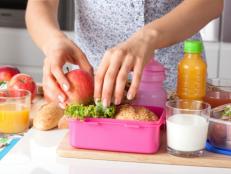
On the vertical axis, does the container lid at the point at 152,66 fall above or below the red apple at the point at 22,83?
above

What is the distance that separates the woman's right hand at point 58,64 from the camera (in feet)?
3.95

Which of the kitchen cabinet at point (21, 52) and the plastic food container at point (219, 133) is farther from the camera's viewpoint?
the kitchen cabinet at point (21, 52)

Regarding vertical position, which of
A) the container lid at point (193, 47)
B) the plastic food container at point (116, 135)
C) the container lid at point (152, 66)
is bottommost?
the plastic food container at point (116, 135)

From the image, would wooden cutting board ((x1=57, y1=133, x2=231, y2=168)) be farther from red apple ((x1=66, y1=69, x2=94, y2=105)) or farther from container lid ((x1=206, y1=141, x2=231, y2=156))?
red apple ((x1=66, y1=69, x2=94, y2=105))

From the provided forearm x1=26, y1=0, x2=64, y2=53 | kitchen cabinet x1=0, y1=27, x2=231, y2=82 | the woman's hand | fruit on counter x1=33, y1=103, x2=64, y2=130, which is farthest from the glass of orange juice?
kitchen cabinet x1=0, y1=27, x2=231, y2=82

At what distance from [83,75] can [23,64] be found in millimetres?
1503

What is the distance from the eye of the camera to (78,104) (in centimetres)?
117

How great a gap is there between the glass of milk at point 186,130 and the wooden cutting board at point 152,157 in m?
0.02

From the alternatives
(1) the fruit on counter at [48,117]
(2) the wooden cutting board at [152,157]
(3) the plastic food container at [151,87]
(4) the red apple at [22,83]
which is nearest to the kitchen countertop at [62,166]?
(2) the wooden cutting board at [152,157]

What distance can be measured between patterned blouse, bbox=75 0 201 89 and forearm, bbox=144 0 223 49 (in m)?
0.24

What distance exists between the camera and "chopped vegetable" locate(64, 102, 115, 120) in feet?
3.72

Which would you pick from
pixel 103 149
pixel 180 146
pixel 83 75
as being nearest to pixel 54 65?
pixel 83 75

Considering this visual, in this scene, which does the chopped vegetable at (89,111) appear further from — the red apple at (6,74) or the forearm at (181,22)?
the red apple at (6,74)

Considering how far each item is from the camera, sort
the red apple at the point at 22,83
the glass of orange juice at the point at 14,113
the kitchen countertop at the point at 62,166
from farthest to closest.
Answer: the red apple at the point at 22,83 → the glass of orange juice at the point at 14,113 → the kitchen countertop at the point at 62,166
